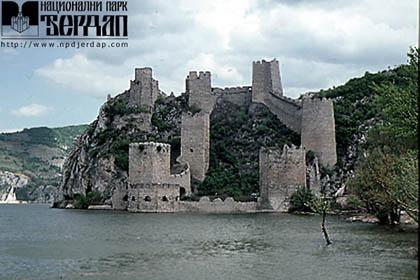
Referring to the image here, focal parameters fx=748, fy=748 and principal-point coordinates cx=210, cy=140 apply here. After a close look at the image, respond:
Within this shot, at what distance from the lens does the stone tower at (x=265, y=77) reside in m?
73.2

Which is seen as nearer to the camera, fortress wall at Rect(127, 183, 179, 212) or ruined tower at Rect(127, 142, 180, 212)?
ruined tower at Rect(127, 142, 180, 212)

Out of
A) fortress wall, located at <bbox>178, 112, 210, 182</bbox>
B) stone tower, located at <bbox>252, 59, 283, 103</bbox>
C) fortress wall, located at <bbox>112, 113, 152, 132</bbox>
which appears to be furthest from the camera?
fortress wall, located at <bbox>112, 113, 152, 132</bbox>

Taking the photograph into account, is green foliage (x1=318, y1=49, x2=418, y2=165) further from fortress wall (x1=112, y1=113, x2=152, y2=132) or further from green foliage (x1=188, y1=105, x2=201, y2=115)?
fortress wall (x1=112, y1=113, x2=152, y2=132)

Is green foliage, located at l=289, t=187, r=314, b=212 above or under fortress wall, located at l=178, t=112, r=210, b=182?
under

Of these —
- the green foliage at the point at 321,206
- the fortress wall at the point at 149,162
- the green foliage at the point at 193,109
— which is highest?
the green foliage at the point at 193,109

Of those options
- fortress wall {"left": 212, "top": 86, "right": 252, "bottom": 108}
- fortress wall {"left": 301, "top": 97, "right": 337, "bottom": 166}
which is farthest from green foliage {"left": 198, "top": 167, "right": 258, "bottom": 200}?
fortress wall {"left": 212, "top": 86, "right": 252, "bottom": 108}

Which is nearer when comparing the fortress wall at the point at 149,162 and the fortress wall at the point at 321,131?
the fortress wall at the point at 149,162

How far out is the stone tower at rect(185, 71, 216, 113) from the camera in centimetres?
7369

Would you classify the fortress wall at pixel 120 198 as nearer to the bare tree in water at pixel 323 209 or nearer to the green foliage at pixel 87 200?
the green foliage at pixel 87 200

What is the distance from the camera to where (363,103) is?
74.4 meters

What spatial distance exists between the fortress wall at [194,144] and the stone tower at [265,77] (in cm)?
933

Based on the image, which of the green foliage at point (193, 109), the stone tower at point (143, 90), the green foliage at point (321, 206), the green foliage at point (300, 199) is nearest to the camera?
the green foliage at point (321, 206)

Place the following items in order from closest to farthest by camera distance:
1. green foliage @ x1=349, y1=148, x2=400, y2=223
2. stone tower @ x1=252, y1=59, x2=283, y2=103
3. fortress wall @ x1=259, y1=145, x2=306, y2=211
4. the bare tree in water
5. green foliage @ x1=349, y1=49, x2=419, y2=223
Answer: green foliage @ x1=349, y1=49, x2=419, y2=223
the bare tree in water
green foliage @ x1=349, y1=148, x2=400, y2=223
fortress wall @ x1=259, y1=145, x2=306, y2=211
stone tower @ x1=252, y1=59, x2=283, y2=103

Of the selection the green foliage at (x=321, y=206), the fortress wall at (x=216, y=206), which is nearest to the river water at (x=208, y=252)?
the green foliage at (x=321, y=206)
